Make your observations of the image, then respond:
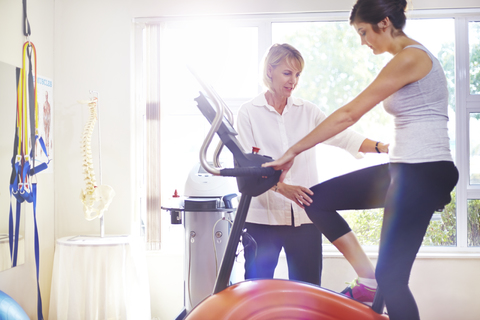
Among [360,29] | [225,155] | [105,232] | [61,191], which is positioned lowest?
[105,232]

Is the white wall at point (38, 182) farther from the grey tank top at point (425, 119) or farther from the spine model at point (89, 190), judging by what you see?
the grey tank top at point (425, 119)

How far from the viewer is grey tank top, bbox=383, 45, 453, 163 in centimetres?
117

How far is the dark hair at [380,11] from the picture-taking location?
1.23 metres

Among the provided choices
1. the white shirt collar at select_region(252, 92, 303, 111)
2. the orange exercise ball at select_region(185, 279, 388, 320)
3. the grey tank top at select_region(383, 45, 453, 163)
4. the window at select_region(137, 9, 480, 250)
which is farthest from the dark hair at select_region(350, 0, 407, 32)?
the window at select_region(137, 9, 480, 250)

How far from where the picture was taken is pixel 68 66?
294cm

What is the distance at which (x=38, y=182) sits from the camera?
2.67 m

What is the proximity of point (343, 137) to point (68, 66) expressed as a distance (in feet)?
7.27

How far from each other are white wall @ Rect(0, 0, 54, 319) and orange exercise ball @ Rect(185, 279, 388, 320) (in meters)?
1.68

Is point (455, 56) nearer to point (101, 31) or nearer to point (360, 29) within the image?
point (360, 29)

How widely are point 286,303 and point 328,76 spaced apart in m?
2.09

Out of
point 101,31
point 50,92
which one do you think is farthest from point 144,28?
point 50,92

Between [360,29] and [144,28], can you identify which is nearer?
[360,29]

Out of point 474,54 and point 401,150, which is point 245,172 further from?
point 474,54

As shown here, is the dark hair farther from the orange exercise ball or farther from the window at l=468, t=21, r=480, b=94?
the window at l=468, t=21, r=480, b=94
